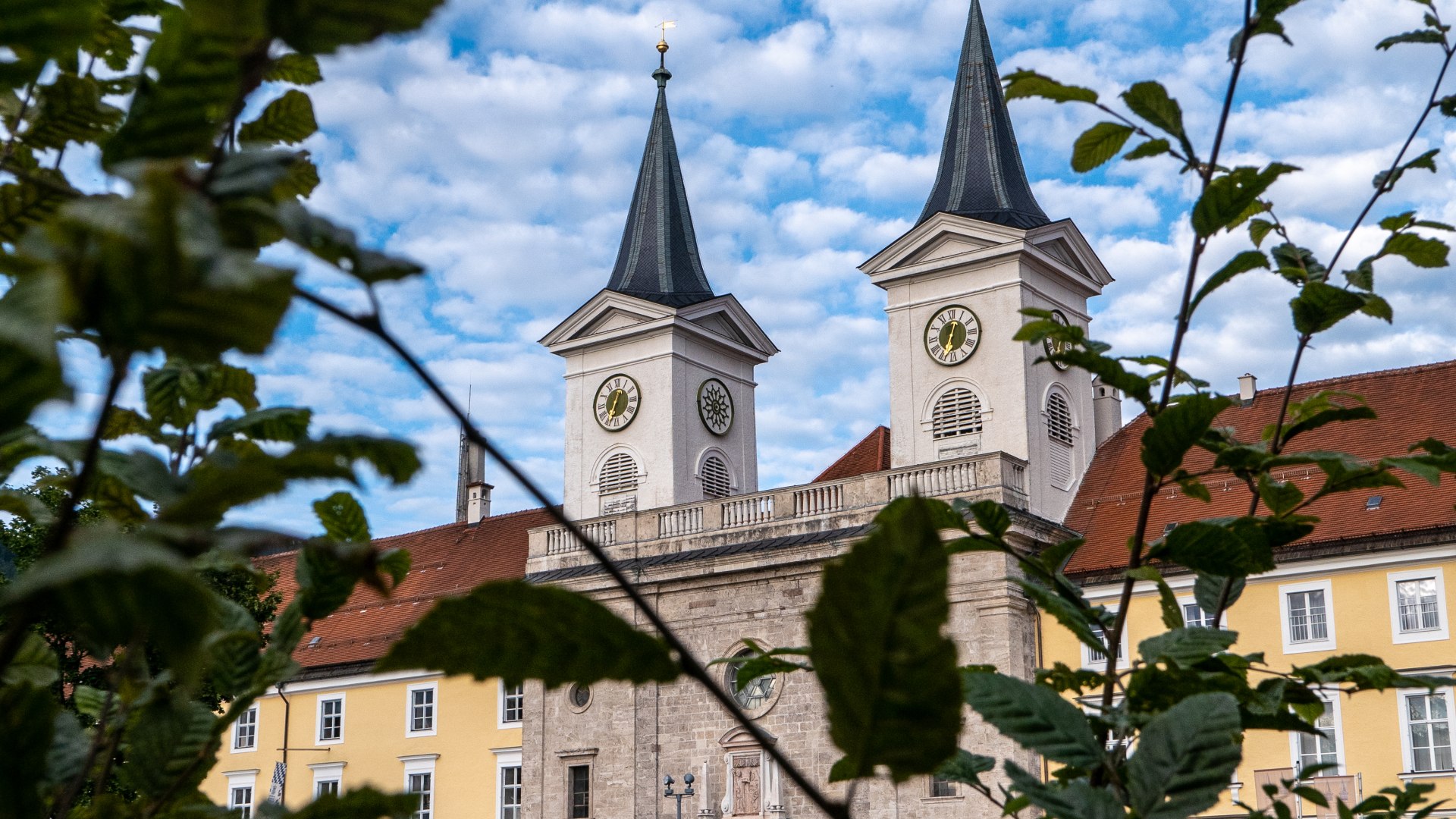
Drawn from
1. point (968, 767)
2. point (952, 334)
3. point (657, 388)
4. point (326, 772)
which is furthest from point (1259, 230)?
point (326, 772)

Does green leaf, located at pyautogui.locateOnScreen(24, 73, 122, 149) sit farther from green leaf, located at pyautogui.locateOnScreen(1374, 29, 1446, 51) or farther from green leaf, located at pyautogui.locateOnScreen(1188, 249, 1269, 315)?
green leaf, located at pyautogui.locateOnScreen(1374, 29, 1446, 51)

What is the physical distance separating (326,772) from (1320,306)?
118 ft

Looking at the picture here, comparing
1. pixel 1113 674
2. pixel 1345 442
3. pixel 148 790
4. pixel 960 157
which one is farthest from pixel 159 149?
pixel 960 157

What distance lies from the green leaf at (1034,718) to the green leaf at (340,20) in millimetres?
901

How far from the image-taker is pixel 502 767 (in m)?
32.5

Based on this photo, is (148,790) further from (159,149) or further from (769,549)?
(769,549)

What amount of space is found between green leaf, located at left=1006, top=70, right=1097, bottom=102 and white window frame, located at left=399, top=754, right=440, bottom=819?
108ft

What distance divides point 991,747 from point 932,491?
185 inches

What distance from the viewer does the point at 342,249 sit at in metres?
1.00

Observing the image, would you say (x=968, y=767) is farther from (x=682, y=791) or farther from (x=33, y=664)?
(x=682, y=791)

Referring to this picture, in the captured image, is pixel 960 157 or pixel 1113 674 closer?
pixel 1113 674

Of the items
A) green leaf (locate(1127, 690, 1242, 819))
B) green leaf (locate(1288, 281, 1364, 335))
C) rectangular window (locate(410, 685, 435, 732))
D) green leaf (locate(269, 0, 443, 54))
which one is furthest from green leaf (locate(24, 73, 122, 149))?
rectangular window (locate(410, 685, 435, 732))

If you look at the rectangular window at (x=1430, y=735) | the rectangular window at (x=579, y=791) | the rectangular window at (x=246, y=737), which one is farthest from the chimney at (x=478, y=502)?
the rectangular window at (x=1430, y=735)

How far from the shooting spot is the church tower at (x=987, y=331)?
2795 cm
